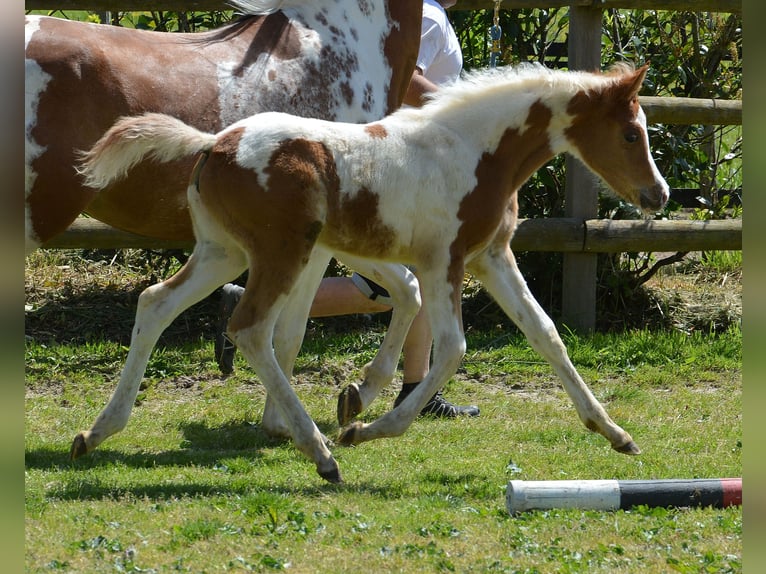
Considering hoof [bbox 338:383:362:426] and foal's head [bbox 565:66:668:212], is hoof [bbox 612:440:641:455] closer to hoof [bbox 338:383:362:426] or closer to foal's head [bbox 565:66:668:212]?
foal's head [bbox 565:66:668:212]

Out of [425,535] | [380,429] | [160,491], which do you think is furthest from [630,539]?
[160,491]

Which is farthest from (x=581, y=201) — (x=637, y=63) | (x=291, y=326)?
(x=291, y=326)

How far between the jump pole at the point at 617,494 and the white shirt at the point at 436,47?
9.66ft

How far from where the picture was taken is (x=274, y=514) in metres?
3.54

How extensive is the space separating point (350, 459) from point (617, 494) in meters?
1.35

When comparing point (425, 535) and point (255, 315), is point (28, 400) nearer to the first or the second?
point (255, 315)

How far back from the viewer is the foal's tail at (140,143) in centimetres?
399

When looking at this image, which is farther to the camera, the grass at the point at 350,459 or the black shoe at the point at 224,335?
the black shoe at the point at 224,335

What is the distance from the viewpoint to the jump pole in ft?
11.9

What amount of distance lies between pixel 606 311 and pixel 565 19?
223cm

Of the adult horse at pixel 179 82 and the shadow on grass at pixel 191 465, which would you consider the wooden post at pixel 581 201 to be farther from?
the shadow on grass at pixel 191 465

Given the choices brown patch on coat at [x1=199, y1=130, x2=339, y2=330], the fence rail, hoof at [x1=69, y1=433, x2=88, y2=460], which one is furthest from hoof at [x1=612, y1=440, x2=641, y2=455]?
the fence rail

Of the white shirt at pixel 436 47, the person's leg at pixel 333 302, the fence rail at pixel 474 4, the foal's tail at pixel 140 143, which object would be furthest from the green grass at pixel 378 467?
the fence rail at pixel 474 4

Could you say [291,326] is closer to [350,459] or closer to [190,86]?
[350,459]
